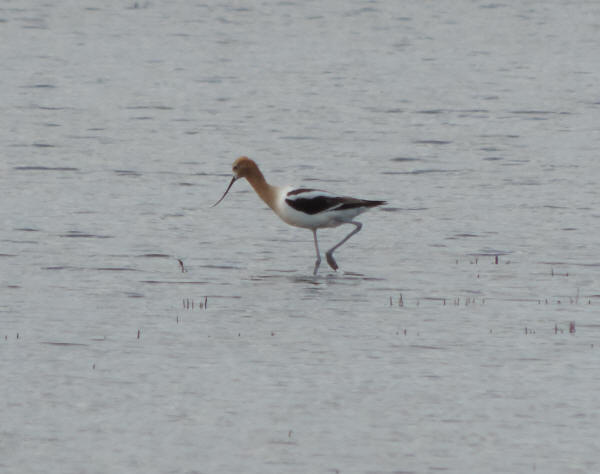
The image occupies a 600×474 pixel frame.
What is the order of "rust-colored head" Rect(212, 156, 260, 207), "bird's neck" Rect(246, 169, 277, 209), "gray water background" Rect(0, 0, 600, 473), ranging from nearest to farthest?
"gray water background" Rect(0, 0, 600, 473)
"bird's neck" Rect(246, 169, 277, 209)
"rust-colored head" Rect(212, 156, 260, 207)

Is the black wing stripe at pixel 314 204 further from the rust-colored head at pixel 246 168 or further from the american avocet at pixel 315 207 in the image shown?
the rust-colored head at pixel 246 168

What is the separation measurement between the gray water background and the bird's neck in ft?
2.58

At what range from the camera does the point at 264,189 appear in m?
17.3

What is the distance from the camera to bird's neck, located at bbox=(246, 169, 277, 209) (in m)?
17.1

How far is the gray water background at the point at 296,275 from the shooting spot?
10.6 meters

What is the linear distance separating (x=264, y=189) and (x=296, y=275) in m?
1.14

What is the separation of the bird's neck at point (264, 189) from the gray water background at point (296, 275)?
0.79 meters

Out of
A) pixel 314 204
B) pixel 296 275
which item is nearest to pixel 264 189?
pixel 314 204

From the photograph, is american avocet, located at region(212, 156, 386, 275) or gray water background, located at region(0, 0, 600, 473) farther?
american avocet, located at region(212, 156, 386, 275)

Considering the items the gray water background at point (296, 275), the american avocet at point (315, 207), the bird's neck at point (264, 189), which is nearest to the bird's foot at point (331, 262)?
the american avocet at point (315, 207)

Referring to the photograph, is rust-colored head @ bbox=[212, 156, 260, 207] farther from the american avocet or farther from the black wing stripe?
the black wing stripe

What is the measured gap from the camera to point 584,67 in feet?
136

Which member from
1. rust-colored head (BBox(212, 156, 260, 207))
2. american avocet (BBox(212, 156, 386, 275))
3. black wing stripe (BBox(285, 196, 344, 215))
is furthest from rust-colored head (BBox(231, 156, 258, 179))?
black wing stripe (BBox(285, 196, 344, 215))

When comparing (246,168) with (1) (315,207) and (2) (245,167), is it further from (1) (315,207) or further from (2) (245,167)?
(1) (315,207)
